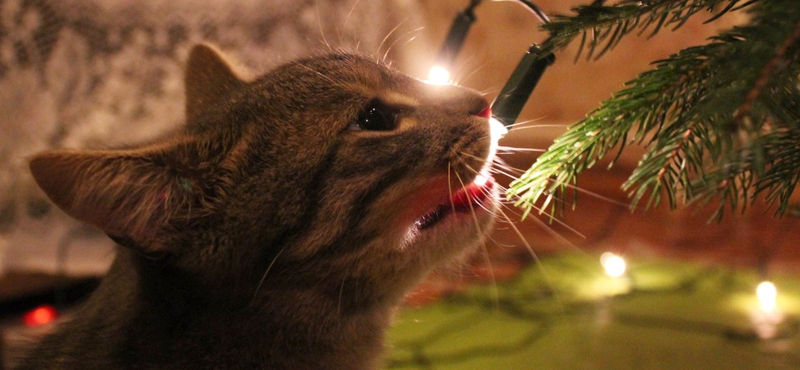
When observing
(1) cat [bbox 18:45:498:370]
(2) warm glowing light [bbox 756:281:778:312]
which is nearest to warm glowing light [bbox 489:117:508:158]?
(1) cat [bbox 18:45:498:370]

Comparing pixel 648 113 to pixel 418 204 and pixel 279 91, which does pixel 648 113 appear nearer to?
pixel 418 204

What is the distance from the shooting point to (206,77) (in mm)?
1141

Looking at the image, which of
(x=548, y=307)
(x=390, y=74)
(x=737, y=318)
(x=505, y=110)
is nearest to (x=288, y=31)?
(x=390, y=74)

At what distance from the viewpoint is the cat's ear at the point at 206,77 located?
109 cm

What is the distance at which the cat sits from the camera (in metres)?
0.78

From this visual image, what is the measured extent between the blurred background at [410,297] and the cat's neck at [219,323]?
33 centimetres

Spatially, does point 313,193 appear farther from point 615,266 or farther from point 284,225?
point 615,266

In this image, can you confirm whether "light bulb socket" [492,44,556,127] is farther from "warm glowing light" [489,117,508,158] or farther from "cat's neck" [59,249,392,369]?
"cat's neck" [59,249,392,369]

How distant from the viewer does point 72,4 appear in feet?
4.53

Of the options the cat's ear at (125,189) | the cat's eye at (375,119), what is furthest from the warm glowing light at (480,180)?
the cat's ear at (125,189)

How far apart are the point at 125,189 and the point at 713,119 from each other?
2.07 feet

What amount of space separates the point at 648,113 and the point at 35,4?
1.36 metres

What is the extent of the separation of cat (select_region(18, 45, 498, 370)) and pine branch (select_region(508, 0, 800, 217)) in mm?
135

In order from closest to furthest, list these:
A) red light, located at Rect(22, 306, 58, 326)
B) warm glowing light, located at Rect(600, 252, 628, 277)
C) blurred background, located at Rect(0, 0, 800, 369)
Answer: blurred background, located at Rect(0, 0, 800, 369) → red light, located at Rect(22, 306, 58, 326) → warm glowing light, located at Rect(600, 252, 628, 277)
